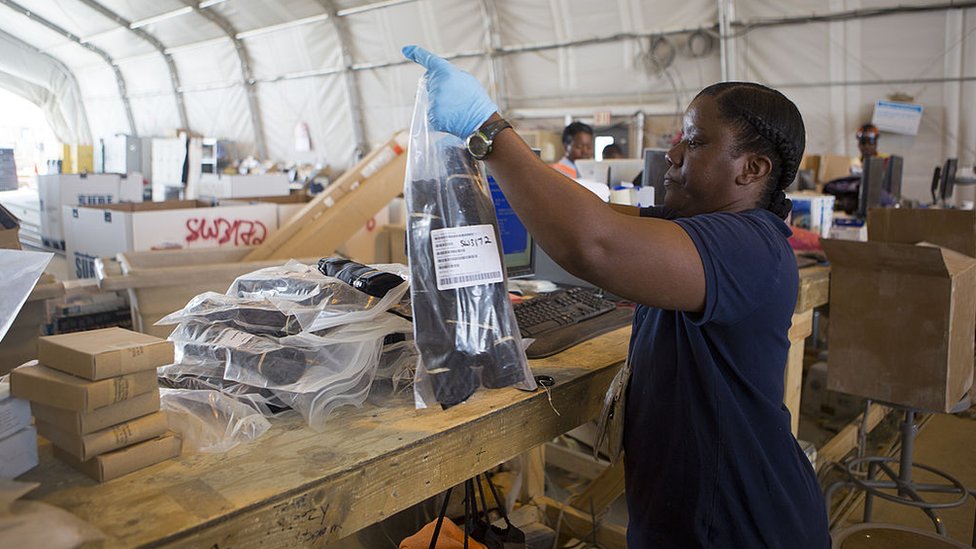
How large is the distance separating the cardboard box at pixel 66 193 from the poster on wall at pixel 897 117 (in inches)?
234

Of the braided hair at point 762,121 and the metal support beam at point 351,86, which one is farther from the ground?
the metal support beam at point 351,86

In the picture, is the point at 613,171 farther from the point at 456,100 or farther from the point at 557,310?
the point at 456,100

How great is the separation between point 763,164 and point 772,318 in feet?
0.75

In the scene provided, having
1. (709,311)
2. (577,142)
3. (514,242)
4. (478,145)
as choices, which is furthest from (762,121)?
(577,142)

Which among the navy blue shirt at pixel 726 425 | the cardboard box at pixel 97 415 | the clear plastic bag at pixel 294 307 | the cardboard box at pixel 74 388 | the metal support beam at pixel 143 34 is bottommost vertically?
the navy blue shirt at pixel 726 425

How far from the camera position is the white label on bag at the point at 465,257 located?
965mm

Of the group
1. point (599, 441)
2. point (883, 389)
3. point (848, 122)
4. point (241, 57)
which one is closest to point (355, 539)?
point (599, 441)

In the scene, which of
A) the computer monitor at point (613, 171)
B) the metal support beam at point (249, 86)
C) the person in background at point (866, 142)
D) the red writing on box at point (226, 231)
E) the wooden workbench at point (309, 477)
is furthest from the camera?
the metal support beam at point (249, 86)

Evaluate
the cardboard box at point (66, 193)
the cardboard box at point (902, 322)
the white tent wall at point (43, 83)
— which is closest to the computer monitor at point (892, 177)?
the cardboard box at point (902, 322)

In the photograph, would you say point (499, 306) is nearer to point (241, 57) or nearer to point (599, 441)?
point (599, 441)

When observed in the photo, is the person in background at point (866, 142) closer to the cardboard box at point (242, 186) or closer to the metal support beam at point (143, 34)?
the cardboard box at point (242, 186)

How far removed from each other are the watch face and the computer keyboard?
485mm

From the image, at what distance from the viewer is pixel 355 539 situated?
1443 millimetres

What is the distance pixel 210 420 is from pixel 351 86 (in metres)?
9.03
